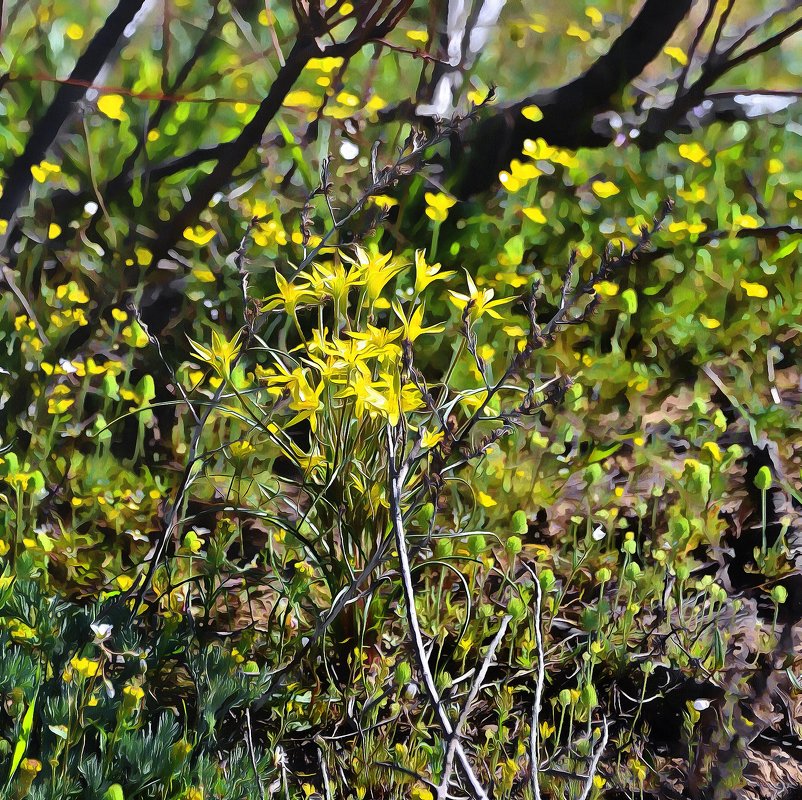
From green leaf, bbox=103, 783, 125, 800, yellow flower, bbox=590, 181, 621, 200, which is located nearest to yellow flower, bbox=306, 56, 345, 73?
yellow flower, bbox=590, 181, 621, 200

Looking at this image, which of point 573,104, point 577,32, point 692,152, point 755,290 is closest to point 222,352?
point 755,290

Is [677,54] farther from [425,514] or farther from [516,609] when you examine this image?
[516,609]

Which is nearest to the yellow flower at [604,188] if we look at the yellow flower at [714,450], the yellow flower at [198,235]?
the yellow flower at [714,450]

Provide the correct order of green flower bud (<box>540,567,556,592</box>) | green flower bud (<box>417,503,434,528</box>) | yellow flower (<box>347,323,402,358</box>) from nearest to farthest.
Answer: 1. yellow flower (<box>347,323,402,358</box>)
2. green flower bud (<box>540,567,556,592</box>)
3. green flower bud (<box>417,503,434,528</box>)

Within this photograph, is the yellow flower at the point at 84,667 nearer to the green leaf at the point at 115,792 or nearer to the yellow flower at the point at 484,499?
the green leaf at the point at 115,792

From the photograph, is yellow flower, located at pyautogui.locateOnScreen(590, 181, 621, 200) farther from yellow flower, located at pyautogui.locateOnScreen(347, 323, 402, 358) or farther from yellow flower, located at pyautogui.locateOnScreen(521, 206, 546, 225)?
yellow flower, located at pyautogui.locateOnScreen(347, 323, 402, 358)

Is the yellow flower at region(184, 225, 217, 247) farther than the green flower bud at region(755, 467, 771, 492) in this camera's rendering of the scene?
Yes

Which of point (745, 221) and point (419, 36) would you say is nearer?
point (745, 221)

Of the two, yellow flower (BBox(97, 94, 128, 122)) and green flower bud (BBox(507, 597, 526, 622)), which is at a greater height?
yellow flower (BBox(97, 94, 128, 122))

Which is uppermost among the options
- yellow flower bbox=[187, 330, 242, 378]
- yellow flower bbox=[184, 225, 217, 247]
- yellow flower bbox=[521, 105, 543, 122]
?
yellow flower bbox=[521, 105, 543, 122]

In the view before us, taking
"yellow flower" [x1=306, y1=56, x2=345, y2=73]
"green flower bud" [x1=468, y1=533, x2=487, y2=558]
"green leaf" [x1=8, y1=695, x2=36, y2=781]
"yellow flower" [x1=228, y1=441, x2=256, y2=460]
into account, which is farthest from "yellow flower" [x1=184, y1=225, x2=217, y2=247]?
"green leaf" [x1=8, y1=695, x2=36, y2=781]

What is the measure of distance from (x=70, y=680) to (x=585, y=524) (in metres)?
1.37

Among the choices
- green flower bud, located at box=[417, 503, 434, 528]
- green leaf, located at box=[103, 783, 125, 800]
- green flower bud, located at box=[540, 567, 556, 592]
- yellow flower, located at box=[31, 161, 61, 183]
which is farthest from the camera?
yellow flower, located at box=[31, 161, 61, 183]

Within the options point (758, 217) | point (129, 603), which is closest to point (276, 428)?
point (129, 603)
